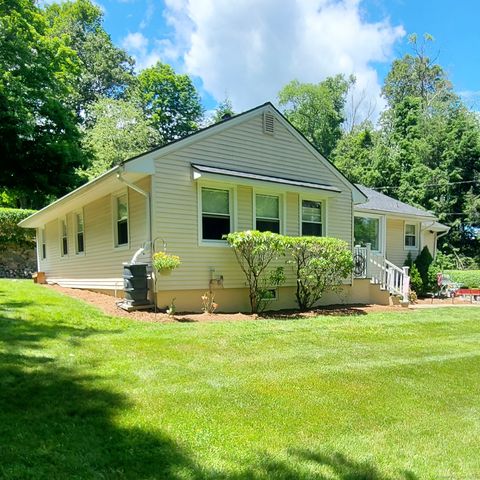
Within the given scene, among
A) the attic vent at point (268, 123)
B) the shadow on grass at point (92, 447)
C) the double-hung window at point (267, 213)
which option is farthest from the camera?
the attic vent at point (268, 123)

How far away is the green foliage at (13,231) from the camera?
20.5 metres

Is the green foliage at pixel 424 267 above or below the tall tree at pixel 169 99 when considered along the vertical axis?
below

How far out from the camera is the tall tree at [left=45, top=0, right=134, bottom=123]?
129 feet

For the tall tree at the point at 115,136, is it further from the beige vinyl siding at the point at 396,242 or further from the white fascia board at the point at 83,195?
the beige vinyl siding at the point at 396,242

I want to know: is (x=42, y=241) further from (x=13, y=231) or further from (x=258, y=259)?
(x=258, y=259)

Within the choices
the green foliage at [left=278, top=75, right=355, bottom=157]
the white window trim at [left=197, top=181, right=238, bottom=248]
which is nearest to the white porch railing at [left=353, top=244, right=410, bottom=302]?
the white window trim at [left=197, top=181, right=238, bottom=248]

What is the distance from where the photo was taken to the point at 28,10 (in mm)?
19953

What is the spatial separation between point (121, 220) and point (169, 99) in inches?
1314

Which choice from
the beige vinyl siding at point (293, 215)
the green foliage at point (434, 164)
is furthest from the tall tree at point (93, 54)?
the beige vinyl siding at point (293, 215)

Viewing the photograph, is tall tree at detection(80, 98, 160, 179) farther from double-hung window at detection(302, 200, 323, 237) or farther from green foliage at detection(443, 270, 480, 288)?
green foliage at detection(443, 270, 480, 288)

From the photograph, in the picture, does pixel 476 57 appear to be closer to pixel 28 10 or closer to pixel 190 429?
pixel 28 10

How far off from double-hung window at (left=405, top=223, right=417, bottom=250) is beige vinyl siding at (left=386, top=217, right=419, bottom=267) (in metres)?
0.46

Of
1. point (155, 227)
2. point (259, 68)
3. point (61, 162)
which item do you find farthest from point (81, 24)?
point (155, 227)

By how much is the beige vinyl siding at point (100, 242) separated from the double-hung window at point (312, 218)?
4.82 m
